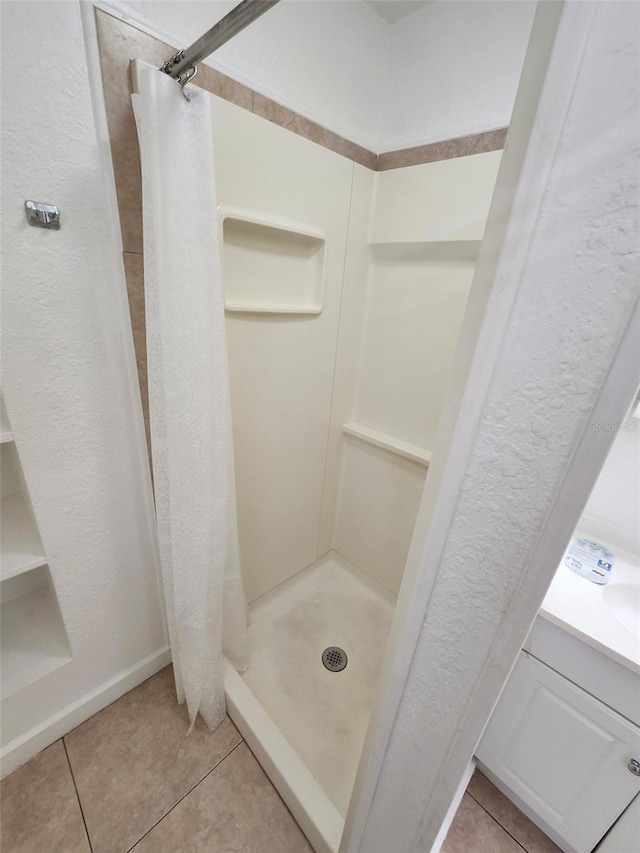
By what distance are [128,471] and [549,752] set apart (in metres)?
1.41

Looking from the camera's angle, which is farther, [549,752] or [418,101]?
[418,101]

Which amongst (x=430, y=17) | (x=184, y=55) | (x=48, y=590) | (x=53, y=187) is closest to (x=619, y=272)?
(x=184, y=55)

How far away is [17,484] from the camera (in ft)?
3.60

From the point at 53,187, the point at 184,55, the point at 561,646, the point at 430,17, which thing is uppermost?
the point at 430,17

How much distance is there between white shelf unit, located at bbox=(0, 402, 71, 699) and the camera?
922 mm

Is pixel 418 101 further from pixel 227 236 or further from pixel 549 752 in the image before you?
pixel 549 752

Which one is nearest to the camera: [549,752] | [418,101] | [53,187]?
[53,187]

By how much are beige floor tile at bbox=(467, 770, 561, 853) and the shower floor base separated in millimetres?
393

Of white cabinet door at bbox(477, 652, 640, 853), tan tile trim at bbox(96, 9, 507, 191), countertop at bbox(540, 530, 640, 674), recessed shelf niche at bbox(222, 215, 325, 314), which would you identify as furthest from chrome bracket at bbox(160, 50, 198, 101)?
white cabinet door at bbox(477, 652, 640, 853)

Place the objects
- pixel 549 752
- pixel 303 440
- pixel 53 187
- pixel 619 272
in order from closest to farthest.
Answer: pixel 619 272, pixel 53 187, pixel 549 752, pixel 303 440

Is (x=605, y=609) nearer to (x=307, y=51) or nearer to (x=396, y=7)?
(x=307, y=51)

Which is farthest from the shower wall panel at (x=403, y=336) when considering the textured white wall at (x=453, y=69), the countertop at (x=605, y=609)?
the countertop at (x=605, y=609)

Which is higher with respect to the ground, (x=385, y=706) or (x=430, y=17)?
(x=430, y=17)

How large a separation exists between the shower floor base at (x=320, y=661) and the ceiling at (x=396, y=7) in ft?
7.61
